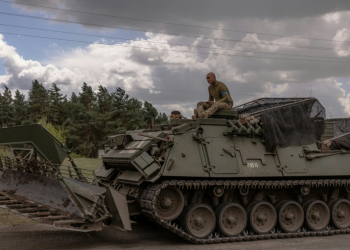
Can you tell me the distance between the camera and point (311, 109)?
12.6 metres

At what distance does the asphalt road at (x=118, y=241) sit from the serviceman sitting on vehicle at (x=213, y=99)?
10.9 ft

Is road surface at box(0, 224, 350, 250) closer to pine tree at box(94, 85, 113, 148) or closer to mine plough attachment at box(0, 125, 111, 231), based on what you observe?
mine plough attachment at box(0, 125, 111, 231)

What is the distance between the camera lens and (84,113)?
58.6 m

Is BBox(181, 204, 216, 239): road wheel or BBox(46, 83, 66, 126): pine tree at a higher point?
BBox(46, 83, 66, 126): pine tree

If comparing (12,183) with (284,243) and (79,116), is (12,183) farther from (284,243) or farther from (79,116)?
(79,116)

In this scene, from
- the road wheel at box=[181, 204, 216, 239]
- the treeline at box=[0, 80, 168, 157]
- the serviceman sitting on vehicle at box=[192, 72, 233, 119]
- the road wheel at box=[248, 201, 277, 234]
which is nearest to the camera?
the road wheel at box=[181, 204, 216, 239]

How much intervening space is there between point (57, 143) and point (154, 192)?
300 cm

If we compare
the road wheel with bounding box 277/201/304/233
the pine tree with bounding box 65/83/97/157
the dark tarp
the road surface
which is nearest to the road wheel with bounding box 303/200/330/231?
the road wheel with bounding box 277/201/304/233

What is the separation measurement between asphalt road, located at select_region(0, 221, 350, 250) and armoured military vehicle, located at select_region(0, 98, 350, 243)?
0.37 m

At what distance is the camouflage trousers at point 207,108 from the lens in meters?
11.8

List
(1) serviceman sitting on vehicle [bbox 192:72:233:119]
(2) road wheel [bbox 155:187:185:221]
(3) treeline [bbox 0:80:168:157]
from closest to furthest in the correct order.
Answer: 1. (2) road wheel [bbox 155:187:185:221]
2. (1) serviceman sitting on vehicle [bbox 192:72:233:119]
3. (3) treeline [bbox 0:80:168:157]

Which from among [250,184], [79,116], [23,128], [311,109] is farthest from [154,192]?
[79,116]

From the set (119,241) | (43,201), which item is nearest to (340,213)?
(119,241)

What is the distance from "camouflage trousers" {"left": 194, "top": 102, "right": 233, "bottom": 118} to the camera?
1176 cm
